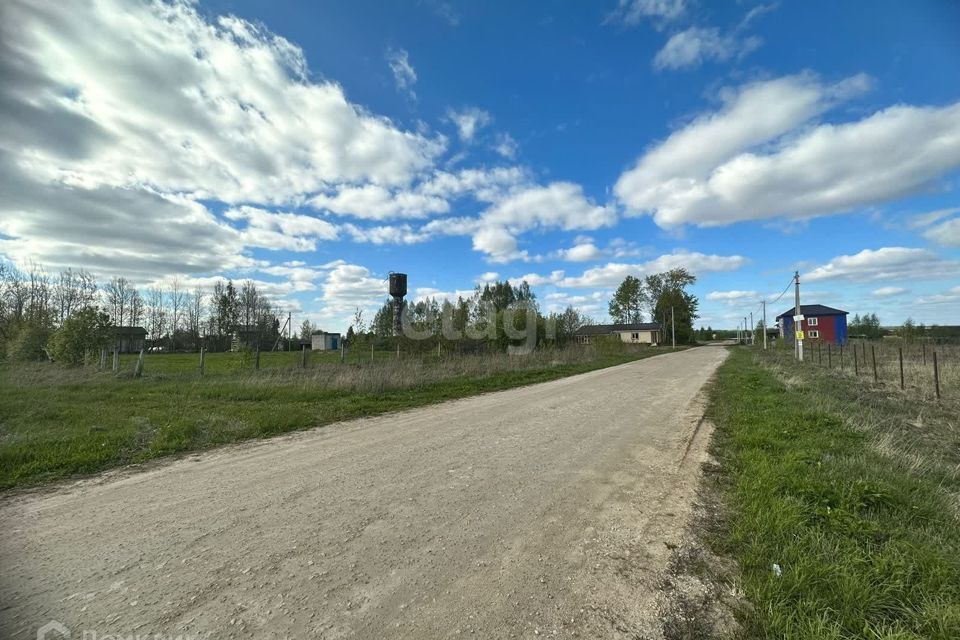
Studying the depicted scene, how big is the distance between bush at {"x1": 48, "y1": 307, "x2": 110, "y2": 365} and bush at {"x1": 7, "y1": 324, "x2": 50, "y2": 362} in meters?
4.73

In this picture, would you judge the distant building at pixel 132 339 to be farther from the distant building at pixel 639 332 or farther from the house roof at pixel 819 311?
the house roof at pixel 819 311

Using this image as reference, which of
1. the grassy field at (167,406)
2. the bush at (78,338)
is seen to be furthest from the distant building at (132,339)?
the grassy field at (167,406)

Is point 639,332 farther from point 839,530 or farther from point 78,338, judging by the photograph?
point 839,530

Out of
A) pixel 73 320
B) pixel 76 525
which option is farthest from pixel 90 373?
pixel 76 525

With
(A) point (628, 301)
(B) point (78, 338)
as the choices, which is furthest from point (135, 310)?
(A) point (628, 301)

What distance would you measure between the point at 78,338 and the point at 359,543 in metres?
23.6

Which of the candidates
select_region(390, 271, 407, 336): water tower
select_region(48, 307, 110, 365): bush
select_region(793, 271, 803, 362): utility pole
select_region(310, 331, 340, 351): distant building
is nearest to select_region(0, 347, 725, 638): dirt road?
select_region(48, 307, 110, 365): bush

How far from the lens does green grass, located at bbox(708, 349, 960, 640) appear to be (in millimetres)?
2369

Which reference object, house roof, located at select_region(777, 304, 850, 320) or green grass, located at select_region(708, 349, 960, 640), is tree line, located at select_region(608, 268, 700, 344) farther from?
green grass, located at select_region(708, 349, 960, 640)

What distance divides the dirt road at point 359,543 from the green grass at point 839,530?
1.94ft

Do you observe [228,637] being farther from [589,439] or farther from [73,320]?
[73,320]

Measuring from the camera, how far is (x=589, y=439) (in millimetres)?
6527

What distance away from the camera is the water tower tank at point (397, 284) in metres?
42.3

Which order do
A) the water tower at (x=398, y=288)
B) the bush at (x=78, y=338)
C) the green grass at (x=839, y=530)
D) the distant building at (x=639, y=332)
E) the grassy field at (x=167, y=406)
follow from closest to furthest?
the green grass at (x=839, y=530)
the grassy field at (x=167, y=406)
the bush at (x=78, y=338)
the water tower at (x=398, y=288)
the distant building at (x=639, y=332)
